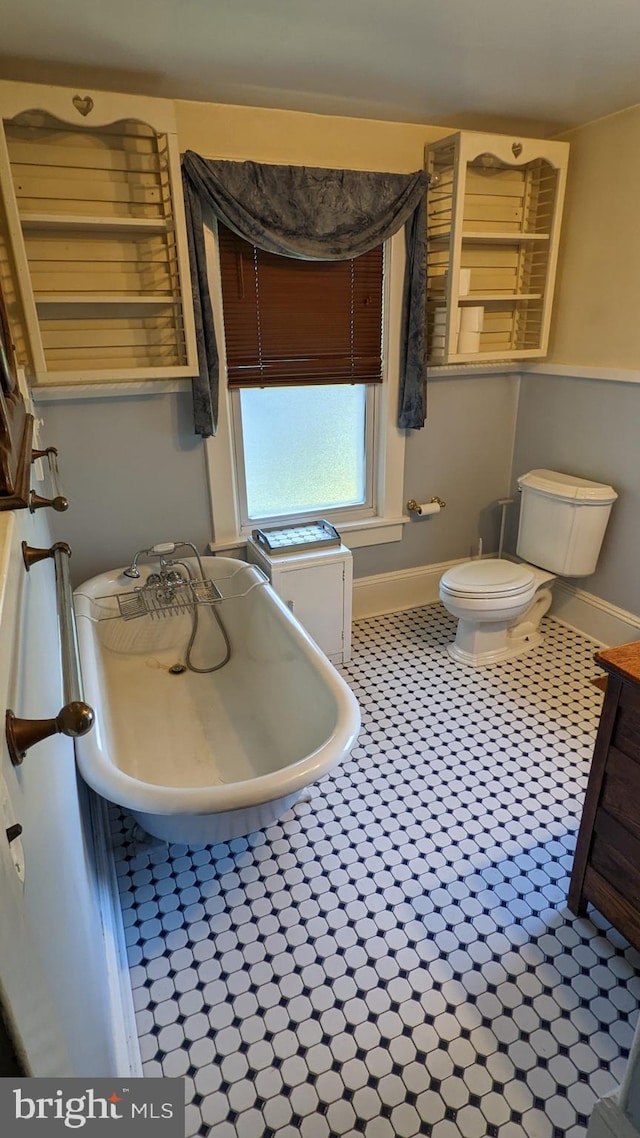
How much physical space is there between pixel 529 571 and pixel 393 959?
192 cm

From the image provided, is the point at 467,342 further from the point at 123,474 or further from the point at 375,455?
the point at 123,474

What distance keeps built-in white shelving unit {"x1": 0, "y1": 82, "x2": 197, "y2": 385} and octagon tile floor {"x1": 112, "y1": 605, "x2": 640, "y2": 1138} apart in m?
1.82

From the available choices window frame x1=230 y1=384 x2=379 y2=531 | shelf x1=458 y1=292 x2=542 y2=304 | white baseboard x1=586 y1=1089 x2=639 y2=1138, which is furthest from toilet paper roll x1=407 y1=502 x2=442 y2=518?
white baseboard x1=586 y1=1089 x2=639 y2=1138

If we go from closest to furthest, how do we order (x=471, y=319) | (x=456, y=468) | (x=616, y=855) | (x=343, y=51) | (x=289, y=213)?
(x=616, y=855) < (x=343, y=51) < (x=289, y=213) < (x=471, y=319) < (x=456, y=468)

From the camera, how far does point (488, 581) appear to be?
290cm

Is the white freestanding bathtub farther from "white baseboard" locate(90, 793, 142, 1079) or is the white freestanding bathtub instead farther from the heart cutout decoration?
the heart cutout decoration

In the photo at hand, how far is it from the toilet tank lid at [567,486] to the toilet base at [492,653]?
77 cm

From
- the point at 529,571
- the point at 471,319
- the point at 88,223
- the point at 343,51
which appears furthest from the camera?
the point at 529,571

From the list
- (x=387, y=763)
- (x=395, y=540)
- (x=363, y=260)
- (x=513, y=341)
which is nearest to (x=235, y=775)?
(x=387, y=763)

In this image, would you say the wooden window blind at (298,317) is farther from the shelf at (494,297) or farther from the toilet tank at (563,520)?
the toilet tank at (563,520)

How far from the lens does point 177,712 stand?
246 centimetres

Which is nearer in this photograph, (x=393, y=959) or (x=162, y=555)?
(x=393, y=959)

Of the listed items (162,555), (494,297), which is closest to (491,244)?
(494,297)

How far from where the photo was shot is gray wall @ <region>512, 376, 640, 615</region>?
287cm
